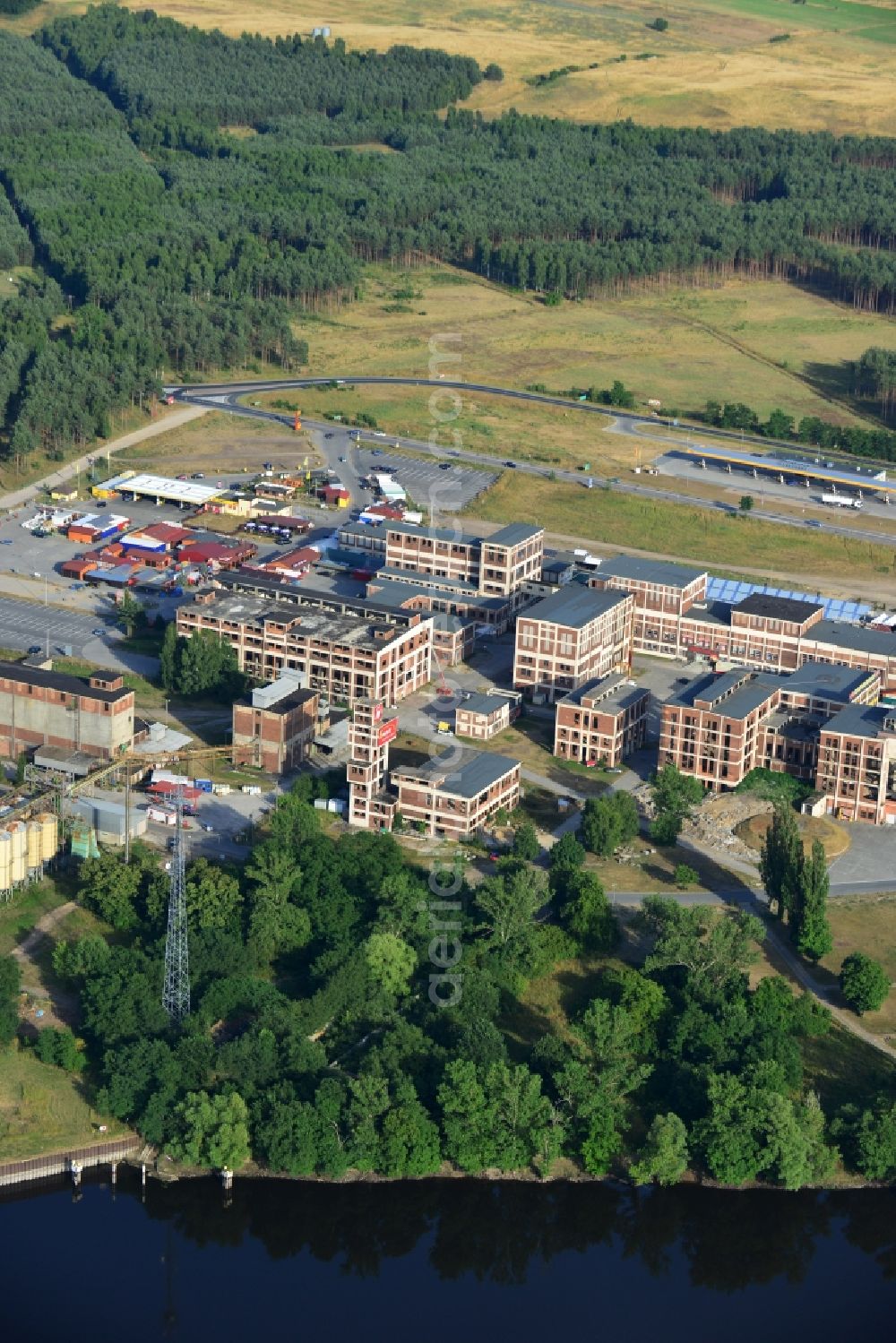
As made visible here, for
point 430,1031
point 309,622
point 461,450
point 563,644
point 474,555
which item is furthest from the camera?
point 461,450

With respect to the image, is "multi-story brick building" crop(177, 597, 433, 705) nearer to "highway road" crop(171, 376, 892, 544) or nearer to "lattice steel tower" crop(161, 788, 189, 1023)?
"lattice steel tower" crop(161, 788, 189, 1023)

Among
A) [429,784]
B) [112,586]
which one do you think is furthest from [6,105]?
[429,784]

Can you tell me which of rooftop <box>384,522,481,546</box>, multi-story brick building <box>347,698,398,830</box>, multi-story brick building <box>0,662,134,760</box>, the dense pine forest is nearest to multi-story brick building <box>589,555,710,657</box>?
rooftop <box>384,522,481,546</box>

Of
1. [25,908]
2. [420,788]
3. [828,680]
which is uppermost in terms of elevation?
[828,680]

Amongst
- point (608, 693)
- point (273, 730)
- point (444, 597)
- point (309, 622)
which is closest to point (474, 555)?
point (444, 597)

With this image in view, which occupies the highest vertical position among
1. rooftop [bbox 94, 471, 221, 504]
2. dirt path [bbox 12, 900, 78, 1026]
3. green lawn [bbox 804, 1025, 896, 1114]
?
rooftop [bbox 94, 471, 221, 504]

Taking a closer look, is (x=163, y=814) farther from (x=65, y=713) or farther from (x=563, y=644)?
(x=563, y=644)

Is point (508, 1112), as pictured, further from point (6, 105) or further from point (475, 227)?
point (6, 105)
